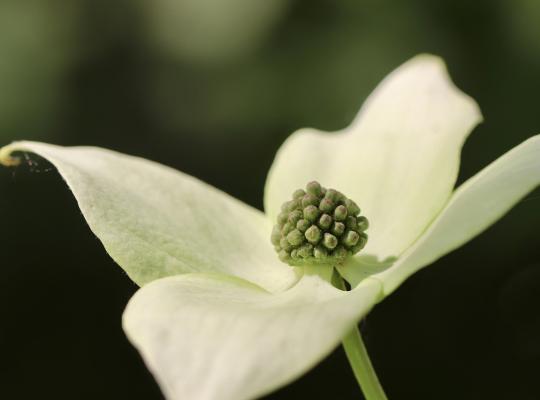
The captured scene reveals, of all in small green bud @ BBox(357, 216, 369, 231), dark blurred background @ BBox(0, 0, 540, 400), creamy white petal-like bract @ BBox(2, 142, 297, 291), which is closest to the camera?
creamy white petal-like bract @ BBox(2, 142, 297, 291)

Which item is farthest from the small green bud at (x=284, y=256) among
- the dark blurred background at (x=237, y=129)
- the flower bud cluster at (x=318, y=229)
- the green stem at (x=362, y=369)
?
the dark blurred background at (x=237, y=129)

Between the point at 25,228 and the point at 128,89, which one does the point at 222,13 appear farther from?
the point at 25,228

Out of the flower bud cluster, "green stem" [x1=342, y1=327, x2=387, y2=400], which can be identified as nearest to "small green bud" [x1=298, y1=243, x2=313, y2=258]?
the flower bud cluster

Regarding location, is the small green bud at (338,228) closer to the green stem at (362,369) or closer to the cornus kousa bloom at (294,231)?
the cornus kousa bloom at (294,231)

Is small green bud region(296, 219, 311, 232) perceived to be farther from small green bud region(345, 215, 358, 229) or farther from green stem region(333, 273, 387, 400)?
green stem region(333, 273, 387, 400)

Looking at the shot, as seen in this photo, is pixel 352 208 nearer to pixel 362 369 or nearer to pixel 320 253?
pixel 320 253

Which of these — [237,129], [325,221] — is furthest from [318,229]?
[237,129]

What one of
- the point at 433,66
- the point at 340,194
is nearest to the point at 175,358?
the point at 340,194
